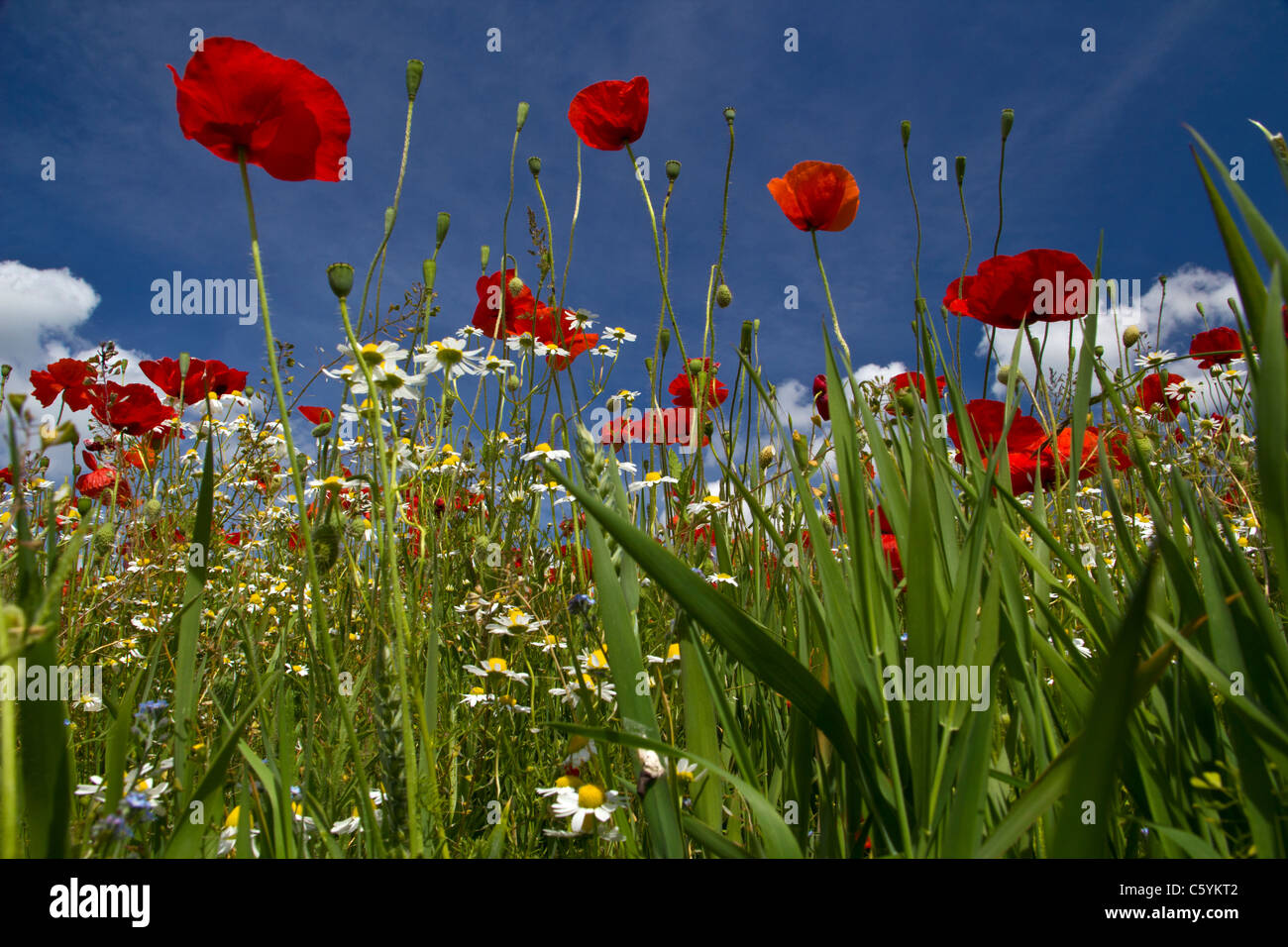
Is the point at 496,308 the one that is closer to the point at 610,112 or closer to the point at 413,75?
the point at 610,112

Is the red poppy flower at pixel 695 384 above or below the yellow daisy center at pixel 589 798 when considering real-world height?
above

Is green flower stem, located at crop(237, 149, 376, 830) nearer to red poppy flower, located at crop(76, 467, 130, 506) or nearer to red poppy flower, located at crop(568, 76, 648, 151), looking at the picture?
red poppy flower, located at crop(568, 76, 648, 151)

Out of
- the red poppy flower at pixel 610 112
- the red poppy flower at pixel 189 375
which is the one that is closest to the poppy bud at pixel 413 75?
the red poppy flower at pixel 610 112

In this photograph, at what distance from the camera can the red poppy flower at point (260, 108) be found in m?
1.02

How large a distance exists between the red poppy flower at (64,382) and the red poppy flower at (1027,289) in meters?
3.42

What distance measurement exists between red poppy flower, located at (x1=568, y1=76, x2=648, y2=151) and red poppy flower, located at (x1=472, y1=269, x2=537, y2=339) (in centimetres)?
61

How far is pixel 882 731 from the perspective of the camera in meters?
0.66

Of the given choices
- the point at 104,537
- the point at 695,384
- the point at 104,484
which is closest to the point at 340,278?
the point at 695,384

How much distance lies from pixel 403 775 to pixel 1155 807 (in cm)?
77

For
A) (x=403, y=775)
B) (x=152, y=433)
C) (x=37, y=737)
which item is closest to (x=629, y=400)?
(x=152, y=433)

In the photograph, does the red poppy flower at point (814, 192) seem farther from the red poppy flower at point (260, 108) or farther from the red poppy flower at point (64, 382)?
the red poppy flower at point (64, 382)

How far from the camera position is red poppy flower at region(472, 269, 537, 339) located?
104 inches
